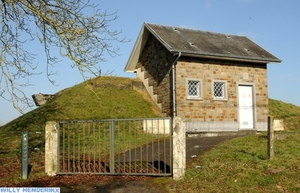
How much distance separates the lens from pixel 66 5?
1057cm

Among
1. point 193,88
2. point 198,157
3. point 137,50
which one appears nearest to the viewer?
point 198,157

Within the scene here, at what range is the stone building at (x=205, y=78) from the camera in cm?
1839

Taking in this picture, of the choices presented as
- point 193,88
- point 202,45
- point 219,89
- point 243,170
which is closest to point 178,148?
point 243,170

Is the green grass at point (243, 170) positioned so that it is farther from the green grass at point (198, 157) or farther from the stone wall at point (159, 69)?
the stone wall at point (159, 69)

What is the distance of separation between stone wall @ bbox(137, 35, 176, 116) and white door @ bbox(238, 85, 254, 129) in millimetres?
4207

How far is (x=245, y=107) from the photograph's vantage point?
20.1 metres

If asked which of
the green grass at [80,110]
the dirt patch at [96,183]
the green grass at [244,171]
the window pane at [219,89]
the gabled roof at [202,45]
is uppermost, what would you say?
the gabled roof at [202,45]

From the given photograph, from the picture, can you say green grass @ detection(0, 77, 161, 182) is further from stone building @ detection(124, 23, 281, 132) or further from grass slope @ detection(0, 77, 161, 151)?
stone building @ detection(124, 23, 281, 132)

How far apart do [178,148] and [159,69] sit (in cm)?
1124

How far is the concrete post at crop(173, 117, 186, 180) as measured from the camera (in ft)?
29.6

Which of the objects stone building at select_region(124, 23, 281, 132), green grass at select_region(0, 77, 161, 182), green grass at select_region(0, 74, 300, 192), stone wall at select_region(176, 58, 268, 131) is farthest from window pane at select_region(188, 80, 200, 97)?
green grass at select_region(0, 74, 300, 192)

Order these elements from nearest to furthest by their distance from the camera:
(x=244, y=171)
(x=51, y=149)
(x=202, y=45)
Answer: (x=244, y=171)
(x=51, y=149)
(x=202, y=45)

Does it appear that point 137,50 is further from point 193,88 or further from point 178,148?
point 178,148

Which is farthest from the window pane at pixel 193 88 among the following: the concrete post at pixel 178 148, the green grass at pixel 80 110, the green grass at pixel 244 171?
the concrete post at pixel 178 148
